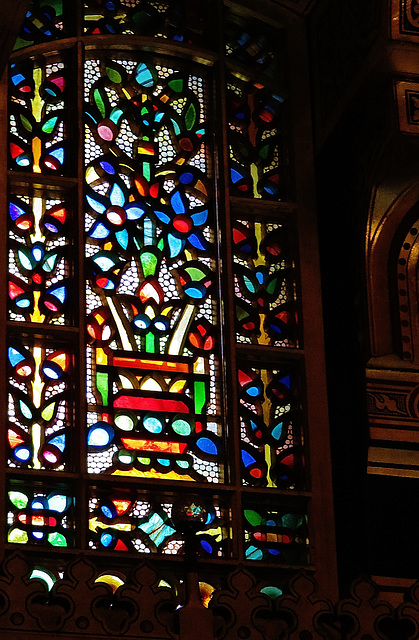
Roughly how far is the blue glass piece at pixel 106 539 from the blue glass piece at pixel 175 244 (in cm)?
133

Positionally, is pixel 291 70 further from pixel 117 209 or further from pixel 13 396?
pixel 13 396

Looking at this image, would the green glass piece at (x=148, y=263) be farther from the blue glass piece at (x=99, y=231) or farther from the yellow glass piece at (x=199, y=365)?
the yellow glass piece at (x=199, y=365)

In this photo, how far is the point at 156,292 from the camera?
24.5 feet

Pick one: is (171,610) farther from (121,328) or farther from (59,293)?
(59,293)

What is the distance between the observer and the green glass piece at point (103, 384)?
282 inches

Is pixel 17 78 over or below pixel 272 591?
over

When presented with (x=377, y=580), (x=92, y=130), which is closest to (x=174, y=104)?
(x=92, y=130)

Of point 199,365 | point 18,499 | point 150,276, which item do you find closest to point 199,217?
point 150,276

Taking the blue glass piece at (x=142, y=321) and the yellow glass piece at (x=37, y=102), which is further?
the yellow glass piece at (x=37, y=102)

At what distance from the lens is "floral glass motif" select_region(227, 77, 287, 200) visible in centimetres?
785

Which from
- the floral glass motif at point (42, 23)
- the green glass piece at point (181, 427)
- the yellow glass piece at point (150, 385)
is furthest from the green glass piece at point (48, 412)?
the floral glass motif at point (42, 23)

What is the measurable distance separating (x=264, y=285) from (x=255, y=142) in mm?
730

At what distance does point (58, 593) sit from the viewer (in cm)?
594

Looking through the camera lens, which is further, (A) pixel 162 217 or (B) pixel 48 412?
(A) pixel 162 217
